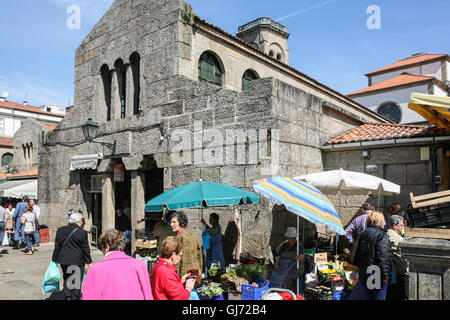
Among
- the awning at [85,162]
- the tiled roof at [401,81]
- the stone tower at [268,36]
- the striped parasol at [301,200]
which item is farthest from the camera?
the tiled roof at [401,81]

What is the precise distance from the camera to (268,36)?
28156 millimetres

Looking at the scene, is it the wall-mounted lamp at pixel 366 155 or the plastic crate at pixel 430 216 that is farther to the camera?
the wall-mounted lamp at pixel 366 155

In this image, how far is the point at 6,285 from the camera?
22.7 ft

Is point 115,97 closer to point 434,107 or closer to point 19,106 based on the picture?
point 434,107

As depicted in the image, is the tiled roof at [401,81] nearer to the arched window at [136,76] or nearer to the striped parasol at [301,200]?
the arched window at [136,76]

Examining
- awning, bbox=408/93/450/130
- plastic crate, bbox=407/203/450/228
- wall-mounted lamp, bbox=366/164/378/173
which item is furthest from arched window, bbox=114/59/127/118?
plastic crate, bbox=407/203/450/228

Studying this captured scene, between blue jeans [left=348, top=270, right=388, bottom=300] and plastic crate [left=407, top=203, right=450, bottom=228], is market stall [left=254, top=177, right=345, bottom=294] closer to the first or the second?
blue jeans [left=348, top=270, right=388, bottom=300]

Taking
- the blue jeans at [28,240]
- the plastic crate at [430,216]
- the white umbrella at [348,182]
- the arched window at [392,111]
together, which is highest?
the arched window at [392,111]

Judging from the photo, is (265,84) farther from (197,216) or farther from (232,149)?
(197,216)

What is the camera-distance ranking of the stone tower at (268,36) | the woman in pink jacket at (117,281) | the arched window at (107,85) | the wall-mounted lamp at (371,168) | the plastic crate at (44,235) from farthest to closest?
the stone tower at (268,36)
the plastic crate at (44,235)
the arched window at (107,85)
the wall-mounted lamp at (371,168)
the woman in pink jacket at (117,281)

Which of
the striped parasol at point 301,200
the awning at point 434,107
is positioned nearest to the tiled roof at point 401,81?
the awning at point 434,107

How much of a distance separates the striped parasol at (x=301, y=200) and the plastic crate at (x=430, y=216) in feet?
3.06

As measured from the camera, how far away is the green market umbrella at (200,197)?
5508 millimetres

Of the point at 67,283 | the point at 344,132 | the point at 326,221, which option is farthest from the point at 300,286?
the point at 344,132
